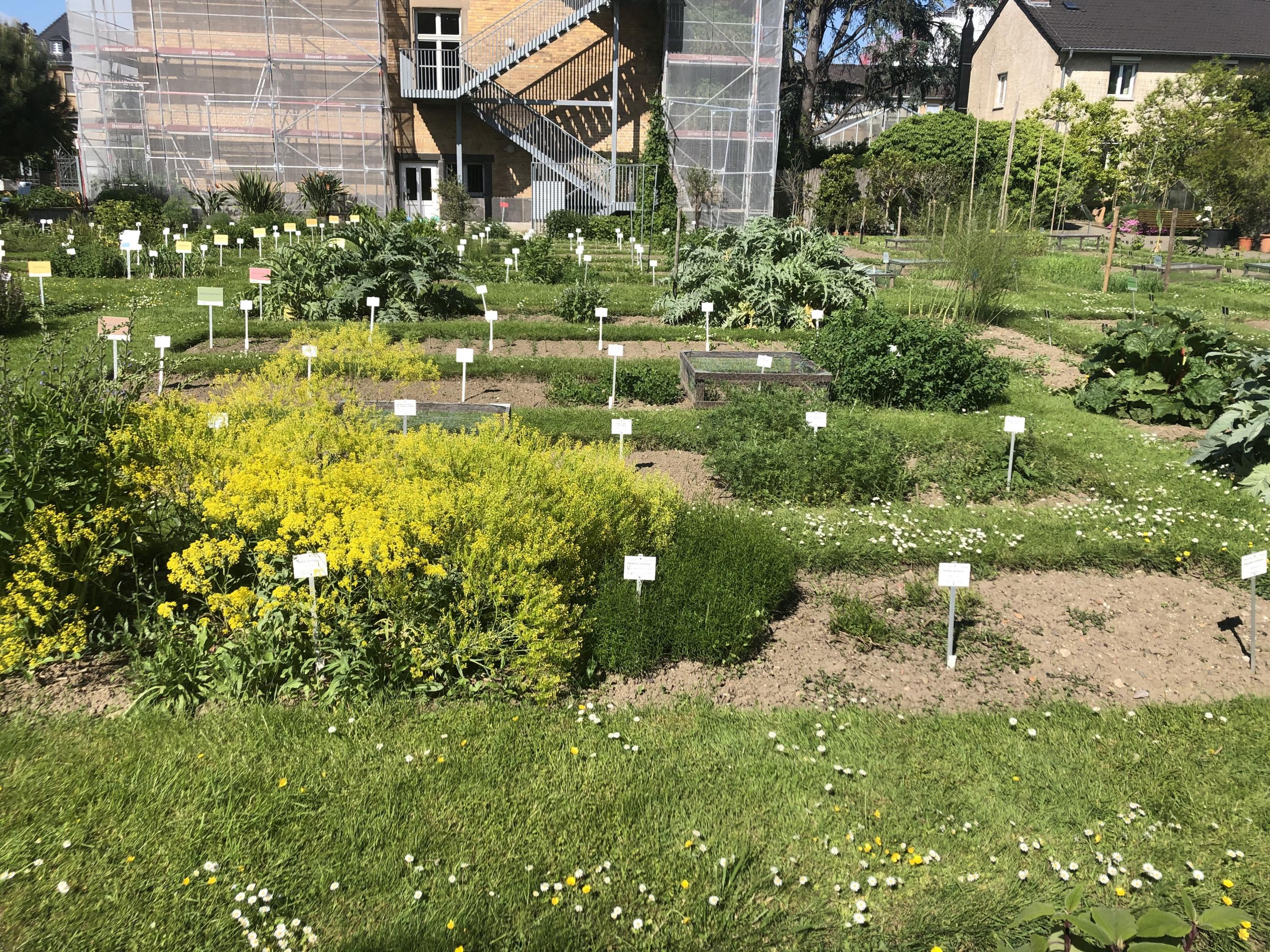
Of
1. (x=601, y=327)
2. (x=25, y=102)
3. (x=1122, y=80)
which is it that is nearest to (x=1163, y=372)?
(x=601, y=327)

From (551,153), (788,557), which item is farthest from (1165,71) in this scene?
(788,557)

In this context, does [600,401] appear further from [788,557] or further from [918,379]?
[788,557]

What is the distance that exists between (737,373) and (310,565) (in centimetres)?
563

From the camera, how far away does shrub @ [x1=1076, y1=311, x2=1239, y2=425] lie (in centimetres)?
859

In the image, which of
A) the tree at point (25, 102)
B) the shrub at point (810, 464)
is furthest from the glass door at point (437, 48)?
the shrub at point (810, 464)

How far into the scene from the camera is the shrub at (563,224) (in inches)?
955

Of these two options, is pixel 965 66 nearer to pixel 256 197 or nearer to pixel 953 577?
pixel 256 197

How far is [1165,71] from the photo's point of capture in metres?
32.3

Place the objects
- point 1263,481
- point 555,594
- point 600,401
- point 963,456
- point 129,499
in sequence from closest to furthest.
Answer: point 555,594 → point 129,499 → point 1263,481 → point 963,456 → point 600,401

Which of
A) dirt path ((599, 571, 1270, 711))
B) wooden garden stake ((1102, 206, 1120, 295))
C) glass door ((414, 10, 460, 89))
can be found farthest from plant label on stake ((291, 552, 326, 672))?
glass door ((414, 10, 460, 89))

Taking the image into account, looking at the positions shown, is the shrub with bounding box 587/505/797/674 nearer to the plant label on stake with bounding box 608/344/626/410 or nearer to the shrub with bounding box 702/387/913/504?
the shrub with bounding box 702/387/913/504

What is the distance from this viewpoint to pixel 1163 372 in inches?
357

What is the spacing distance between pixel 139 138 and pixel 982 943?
29.4m

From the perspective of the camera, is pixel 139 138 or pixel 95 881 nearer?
pixel 95 881
